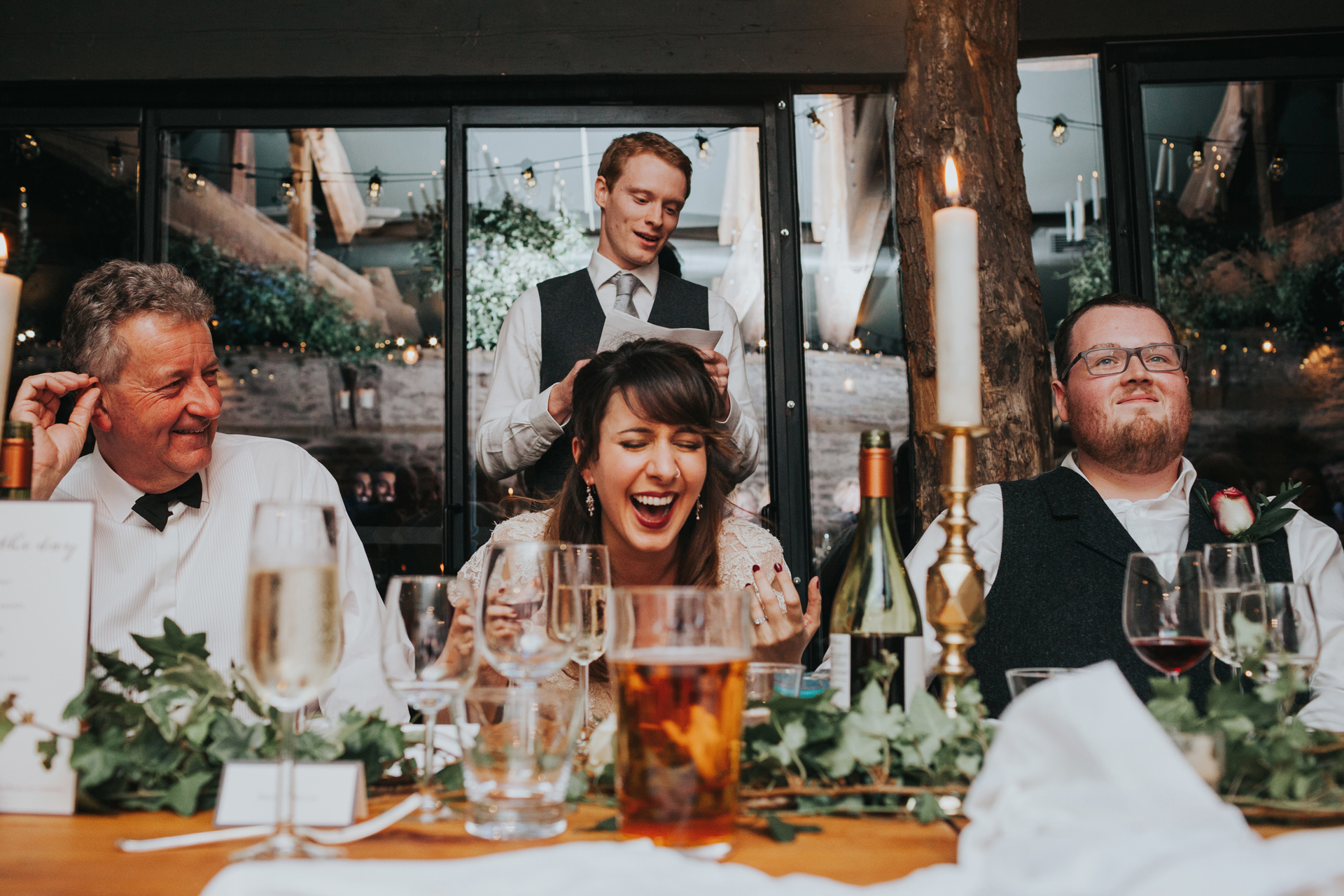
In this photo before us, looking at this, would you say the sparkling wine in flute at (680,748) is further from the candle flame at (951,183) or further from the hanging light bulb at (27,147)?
the hanging light bulb at (27,147)

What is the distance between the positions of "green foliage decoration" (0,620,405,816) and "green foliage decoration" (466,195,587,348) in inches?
95.8

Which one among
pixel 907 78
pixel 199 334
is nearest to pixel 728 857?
pixel 199 334

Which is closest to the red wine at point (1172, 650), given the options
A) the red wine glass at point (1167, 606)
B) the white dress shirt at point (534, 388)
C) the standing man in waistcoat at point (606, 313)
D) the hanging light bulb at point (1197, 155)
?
the red wine glass at point (1167, 606)

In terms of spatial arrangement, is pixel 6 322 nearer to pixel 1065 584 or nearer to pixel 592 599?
pixel 592 599

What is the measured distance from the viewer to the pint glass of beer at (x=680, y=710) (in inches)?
27.4

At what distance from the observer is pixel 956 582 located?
91cm

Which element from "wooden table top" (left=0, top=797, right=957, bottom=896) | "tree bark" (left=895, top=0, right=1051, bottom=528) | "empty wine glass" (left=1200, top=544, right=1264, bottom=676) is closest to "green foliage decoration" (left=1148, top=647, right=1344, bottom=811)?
"empty wine glass" (left=1200, top=544, right=1264, bottom=676)

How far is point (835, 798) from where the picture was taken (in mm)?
→ 795

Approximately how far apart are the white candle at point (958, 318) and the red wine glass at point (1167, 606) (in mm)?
238

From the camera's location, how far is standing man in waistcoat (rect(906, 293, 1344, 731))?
168 centimetres

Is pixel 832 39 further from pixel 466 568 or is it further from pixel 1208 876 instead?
pixel 1208 876

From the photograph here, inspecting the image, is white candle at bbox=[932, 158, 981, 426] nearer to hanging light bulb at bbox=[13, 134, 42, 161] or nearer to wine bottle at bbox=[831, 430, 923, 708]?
wine bottle at bbox=[831, 430, 923, 708]

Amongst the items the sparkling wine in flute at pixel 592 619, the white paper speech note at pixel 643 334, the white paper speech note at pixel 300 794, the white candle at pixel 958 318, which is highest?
the white paper speech note at pixel 643 334

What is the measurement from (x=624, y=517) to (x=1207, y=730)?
1263 millimetres
